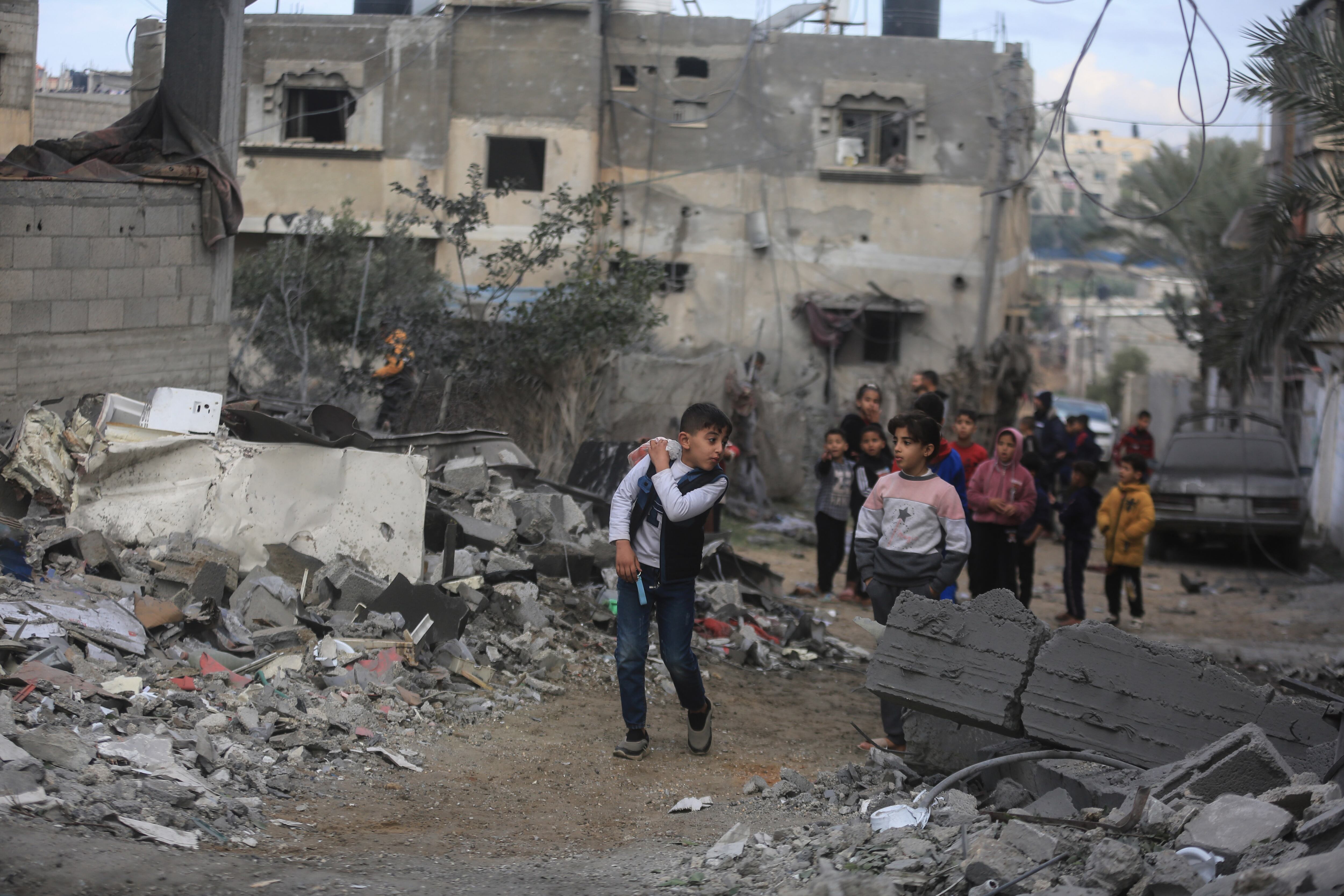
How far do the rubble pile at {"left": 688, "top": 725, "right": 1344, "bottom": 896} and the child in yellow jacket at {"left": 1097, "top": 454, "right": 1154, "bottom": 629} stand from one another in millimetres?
5332

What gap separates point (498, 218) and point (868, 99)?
24.3 ft

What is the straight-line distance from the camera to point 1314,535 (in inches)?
654

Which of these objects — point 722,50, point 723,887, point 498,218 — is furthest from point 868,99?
point 723,887

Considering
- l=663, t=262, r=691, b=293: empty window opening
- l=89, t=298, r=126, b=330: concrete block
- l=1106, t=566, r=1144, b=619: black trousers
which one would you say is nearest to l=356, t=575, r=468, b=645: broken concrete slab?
l=89, t=298, r=126, b=330: concrete block

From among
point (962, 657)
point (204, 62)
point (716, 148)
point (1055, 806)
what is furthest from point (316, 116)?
point (1055, 806)

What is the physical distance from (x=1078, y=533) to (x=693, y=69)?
48.7 ft

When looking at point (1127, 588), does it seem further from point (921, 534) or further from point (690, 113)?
point (690, 113)

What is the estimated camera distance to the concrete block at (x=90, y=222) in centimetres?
880

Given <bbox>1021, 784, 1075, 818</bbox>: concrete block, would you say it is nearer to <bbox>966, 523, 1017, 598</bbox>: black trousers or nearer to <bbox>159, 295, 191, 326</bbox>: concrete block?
<bbox>966, 523, 1017, 598</bbox>: black trousers

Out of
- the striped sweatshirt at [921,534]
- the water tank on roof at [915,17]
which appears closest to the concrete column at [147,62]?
the striped sweatshirt at [921,534]

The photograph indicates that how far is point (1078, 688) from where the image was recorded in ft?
14.6

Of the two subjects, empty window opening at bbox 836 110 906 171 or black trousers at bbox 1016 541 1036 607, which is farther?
empty window opening at bbox 836 110 906 171

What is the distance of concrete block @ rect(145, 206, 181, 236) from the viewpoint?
30.8 ft

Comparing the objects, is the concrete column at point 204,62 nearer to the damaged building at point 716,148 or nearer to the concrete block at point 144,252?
the concrete block at point 144,252
